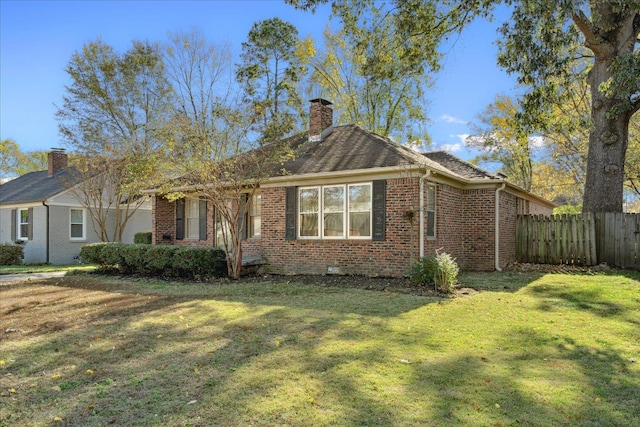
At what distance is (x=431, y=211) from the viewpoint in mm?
11766

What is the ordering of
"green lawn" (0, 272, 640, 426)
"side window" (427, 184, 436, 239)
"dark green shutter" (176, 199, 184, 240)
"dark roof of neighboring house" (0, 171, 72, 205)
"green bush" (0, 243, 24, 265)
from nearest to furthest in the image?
1. "green lawn" (0, 272, 640, 426)
2. "side window" (427, 184, 436, 239)
3. "dark green shutter" (176, 199, 184, 240)
4. "green bush" (0, 243, 24, 265)
5. "dark roof of neighboring house" (0, 171, 72, 205)

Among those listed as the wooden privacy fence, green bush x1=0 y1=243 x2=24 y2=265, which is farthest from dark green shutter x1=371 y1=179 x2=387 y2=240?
green bush x1=0 y1=243 x2=24 y2=265

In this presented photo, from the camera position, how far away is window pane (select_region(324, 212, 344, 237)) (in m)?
11.9

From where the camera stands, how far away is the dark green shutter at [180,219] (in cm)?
1564

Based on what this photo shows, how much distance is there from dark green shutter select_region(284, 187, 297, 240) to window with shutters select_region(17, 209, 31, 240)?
1543cm

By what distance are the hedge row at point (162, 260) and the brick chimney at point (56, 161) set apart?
39.0 feet

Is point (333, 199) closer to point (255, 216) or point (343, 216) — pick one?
point (343, 216)

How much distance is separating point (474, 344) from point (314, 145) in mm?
10001

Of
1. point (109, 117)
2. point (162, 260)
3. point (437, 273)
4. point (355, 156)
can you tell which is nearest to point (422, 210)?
point (437, 273)

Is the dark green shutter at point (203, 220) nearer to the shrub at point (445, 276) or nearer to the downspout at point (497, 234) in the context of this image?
the shrub at point (445, 276)

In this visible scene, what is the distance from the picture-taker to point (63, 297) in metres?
9.18

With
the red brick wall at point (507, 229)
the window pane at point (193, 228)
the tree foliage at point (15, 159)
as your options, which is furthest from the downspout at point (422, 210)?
the tree foliage at point (15, 159)

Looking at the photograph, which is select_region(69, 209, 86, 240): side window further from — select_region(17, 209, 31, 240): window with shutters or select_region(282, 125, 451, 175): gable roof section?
select_region(282, 125, 451, 175): gable roof section

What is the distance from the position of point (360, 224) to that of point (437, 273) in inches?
111
